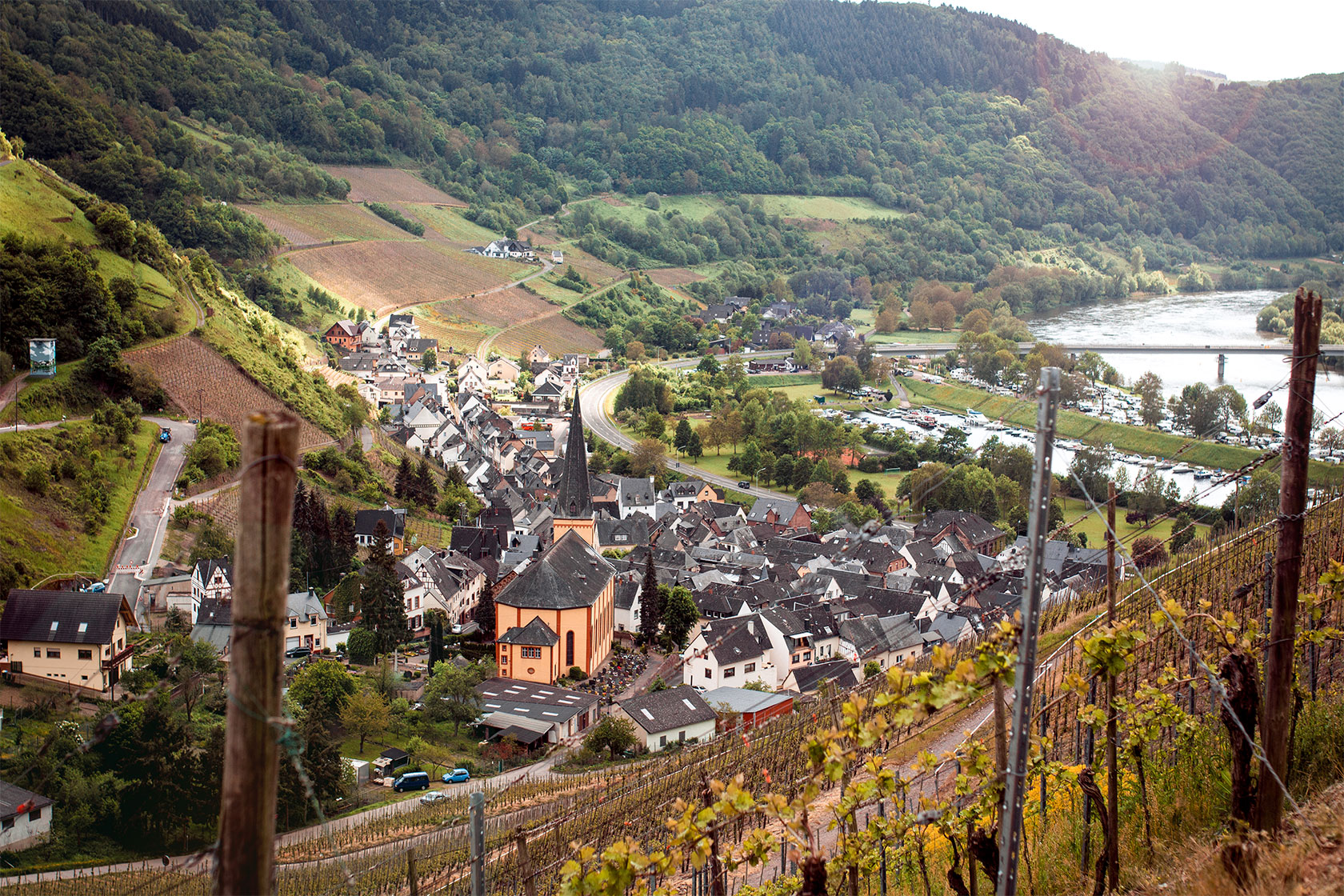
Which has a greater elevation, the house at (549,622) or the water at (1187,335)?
the water at (1187,335)

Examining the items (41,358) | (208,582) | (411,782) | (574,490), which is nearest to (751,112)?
(574,490)

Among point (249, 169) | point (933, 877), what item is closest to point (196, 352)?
point (933, 877)

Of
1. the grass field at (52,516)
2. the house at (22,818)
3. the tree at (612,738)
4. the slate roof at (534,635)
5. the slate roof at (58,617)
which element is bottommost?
the tree at (612,738)

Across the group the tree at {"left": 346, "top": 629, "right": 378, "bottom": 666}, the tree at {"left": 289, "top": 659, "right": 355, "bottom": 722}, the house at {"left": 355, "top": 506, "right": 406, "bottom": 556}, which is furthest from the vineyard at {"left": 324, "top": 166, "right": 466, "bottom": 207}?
the tree at {"left": 289, "top": 659, "right": 355, "bottom": 722}

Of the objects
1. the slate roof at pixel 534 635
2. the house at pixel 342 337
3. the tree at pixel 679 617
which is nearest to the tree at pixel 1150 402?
the tree at pixel 679 617

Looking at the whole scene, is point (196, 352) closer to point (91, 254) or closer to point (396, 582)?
point (91, 254)

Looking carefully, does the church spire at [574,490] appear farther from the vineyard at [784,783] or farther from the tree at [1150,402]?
the tree at [1150,402]

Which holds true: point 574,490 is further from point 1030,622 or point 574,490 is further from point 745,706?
point 1030,622
